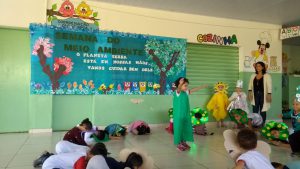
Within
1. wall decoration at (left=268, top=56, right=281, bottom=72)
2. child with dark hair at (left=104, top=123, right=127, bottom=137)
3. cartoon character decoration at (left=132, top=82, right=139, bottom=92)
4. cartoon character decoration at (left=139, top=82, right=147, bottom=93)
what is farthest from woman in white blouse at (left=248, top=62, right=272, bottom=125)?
child with dark hair at (left=104, top=123, right=127, bottom=137)

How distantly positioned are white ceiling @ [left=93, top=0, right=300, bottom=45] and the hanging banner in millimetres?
708

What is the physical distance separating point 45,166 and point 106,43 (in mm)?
3387

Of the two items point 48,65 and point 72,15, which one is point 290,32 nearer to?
point 72,15

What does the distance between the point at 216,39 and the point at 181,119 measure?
10.7ft

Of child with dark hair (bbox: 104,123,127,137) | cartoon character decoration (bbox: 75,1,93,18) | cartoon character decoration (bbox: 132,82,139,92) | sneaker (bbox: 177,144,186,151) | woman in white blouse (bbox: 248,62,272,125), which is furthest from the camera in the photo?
cartoon character decoration (bbox: 132,82,139,92)

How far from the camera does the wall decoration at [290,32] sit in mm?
6703

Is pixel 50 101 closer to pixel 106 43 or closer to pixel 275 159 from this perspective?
pixel 106 43

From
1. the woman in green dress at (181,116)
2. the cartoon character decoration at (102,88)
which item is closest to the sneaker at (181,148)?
the woman in green dress at (181,116)

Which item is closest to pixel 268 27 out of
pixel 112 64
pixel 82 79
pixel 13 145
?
pixel 112 64

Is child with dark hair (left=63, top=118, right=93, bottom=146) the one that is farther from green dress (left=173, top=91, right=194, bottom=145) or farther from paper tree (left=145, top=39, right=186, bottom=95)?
paper tree (left=145, top=39, right=186, bottom=95)

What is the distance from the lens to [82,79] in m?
5.37

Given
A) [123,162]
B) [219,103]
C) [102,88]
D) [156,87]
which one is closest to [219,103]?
[219,103]

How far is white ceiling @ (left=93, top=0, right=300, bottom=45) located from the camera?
5.48 metres

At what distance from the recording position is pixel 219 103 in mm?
6184
